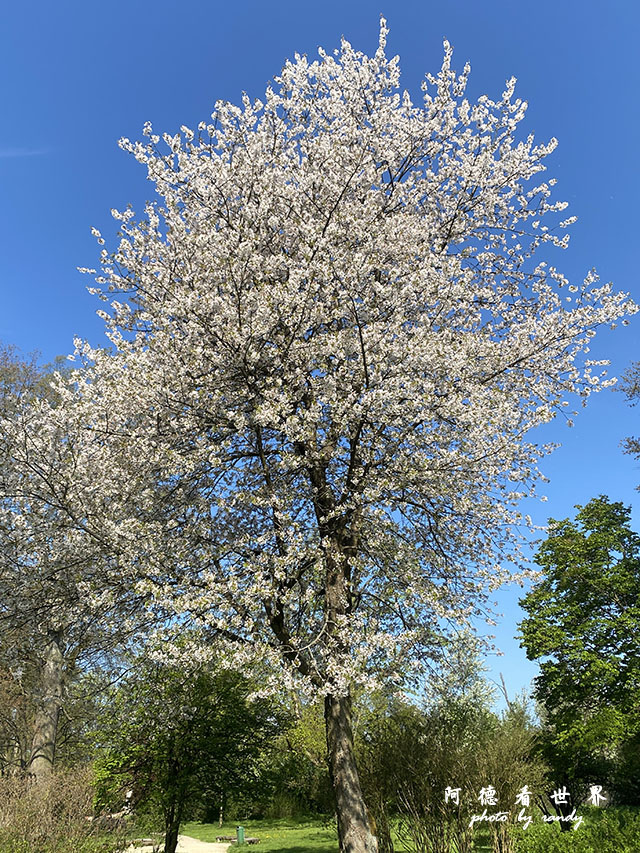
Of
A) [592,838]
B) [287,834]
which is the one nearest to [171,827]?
[592,838]

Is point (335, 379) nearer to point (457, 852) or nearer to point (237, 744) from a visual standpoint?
point (457, 852)

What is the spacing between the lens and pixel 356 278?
29.7 ft

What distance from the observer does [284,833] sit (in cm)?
2348

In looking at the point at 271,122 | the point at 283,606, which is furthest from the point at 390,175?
the point at 283,606

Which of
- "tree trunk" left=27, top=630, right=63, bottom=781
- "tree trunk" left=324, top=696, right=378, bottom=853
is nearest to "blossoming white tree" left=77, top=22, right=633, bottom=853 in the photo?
"tree trunk" left=324, top=696, right=378, bottom=853

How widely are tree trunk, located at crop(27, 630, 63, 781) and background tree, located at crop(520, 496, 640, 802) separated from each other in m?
16.6

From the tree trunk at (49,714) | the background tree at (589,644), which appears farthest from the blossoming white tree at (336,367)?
the background tree at (589,644)

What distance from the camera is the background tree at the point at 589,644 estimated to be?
20.4m

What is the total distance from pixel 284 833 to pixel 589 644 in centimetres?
1418

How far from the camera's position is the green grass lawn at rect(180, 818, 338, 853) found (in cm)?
1777

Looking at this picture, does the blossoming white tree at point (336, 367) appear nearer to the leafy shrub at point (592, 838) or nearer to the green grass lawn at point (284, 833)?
the leafy shrub at point (592, 838)

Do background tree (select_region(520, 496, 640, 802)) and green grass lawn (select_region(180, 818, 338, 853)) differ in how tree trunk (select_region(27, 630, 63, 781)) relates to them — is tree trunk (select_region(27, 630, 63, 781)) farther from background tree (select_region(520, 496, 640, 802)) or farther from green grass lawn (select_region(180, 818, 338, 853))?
background tree (select_region(520, 496, 640, 802))

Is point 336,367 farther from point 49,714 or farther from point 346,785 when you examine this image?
point 49,714

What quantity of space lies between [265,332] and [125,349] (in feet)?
9.76
